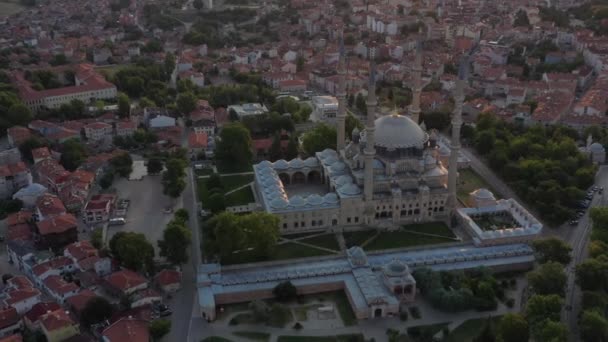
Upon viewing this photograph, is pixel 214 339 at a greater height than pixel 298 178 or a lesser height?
A: lesser

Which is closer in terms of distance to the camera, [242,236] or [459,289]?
[459,289]

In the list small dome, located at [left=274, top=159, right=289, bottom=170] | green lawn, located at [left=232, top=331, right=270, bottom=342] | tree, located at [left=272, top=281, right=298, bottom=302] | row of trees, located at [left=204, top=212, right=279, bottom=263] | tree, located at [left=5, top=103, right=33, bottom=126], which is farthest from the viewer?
tree, located at [left=5, top=103, right=33, bottom=126]

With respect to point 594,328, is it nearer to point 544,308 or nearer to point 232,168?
point 544,308

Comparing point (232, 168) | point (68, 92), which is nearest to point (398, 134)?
point (232, 168)

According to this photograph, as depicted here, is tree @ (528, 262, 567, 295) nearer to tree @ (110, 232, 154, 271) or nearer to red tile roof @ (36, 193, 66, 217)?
tree @ (110, 232, 154, 271)

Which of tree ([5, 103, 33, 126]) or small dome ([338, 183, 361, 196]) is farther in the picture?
tree ([5, 103, 33, 126])

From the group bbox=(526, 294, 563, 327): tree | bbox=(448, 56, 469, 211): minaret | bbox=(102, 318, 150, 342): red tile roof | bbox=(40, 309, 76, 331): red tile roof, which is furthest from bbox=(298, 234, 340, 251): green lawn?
bbox=(40, 309, 76, 331): red tile roof
